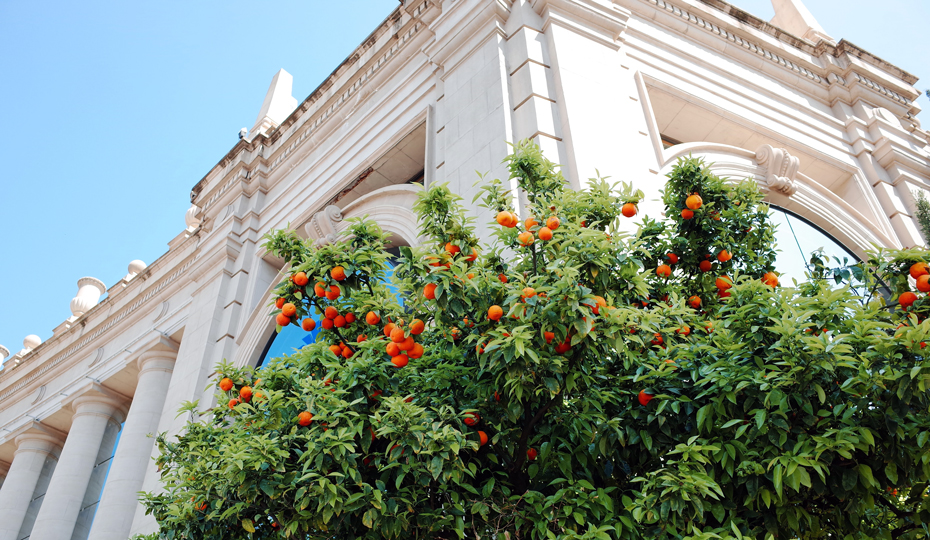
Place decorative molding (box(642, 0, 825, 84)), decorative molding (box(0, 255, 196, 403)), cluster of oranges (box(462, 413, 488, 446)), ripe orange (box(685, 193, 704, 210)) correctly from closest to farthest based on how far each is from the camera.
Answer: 1. cluster of oranges (box(462, 413, 488, 446))
2. ripe orange (box(685, 193, 704, 210))
3. decorative molding (box(642, 0, 825, 84))
4. decorative molding (box(0, 255, 196, 403))

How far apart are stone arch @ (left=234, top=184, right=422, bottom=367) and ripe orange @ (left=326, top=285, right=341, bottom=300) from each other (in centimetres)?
707

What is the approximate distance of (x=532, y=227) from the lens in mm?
6363

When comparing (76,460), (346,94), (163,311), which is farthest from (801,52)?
(76,460)

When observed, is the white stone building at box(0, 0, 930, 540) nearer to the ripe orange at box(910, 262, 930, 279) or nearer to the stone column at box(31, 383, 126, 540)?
the stone column at box(31, 383, 126, 540)

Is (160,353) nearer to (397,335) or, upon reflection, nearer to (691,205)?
(397,335)

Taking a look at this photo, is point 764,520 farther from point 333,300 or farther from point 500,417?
point 333,300

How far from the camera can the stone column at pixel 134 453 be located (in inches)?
680

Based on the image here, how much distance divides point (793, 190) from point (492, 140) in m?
6.91

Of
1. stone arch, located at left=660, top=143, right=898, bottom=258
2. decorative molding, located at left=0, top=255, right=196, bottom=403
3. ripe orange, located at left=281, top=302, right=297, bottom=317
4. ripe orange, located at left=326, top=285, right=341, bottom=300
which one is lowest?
ripe orange, located at left=281, top=302, right=297, bottom=317

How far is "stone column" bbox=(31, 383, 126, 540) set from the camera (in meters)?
20.5

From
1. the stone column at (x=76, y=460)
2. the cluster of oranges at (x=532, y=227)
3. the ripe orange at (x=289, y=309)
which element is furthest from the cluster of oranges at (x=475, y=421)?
the stone column at (x=76, y=460)

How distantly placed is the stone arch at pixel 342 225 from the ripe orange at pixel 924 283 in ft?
30.8

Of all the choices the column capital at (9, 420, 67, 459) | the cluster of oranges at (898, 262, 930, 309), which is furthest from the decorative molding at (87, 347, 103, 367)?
the cluster of oranges at (898, 262, 930, 309)

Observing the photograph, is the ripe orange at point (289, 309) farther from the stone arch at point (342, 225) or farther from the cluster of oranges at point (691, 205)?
the stone arch at point (342, 225)
